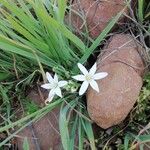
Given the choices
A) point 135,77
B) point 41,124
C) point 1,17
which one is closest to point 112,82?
point 135,77

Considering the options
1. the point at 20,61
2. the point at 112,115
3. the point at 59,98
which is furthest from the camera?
the point at 20,61

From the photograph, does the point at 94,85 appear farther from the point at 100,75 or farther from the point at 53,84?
the point at 53,84

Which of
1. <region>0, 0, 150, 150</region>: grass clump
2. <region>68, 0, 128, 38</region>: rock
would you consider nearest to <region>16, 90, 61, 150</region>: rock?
<region>0, 0, 150, 150</region>: grass clump

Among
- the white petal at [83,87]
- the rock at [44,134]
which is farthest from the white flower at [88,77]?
the rock at [44,134]

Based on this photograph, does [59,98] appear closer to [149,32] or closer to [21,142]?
[21,142]

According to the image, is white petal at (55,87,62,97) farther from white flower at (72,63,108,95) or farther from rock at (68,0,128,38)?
rock at (68,0,128,38)

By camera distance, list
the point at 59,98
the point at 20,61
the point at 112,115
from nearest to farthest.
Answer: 1. the point at 112,115
2. the point at 59,98
3. the point at 20,61
